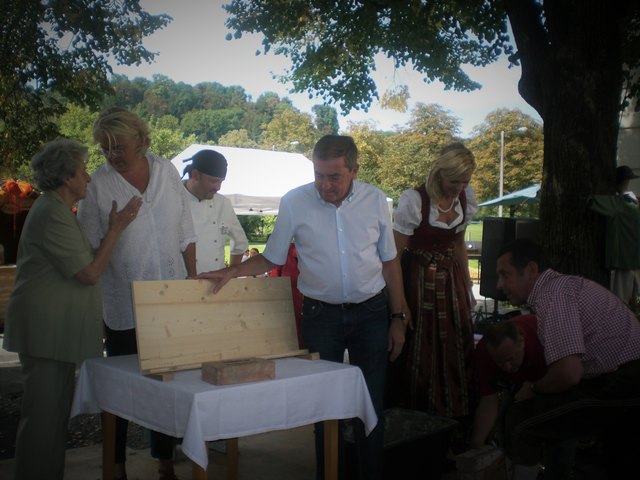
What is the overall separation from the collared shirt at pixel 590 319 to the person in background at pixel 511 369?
244 millimetres

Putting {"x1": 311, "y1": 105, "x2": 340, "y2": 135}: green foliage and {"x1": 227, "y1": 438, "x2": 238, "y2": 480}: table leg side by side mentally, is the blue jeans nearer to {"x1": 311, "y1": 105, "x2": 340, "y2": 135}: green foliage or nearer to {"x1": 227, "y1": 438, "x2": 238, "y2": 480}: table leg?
{"x1": 227, "y1": 438, "x2": 238, "y2": 480}: table leg

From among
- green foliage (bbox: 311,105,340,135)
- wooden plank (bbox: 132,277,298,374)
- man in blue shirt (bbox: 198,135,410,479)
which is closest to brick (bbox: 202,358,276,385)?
wooden plank (bbox: 132,277,298,374)

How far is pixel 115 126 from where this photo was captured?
10.9 feet

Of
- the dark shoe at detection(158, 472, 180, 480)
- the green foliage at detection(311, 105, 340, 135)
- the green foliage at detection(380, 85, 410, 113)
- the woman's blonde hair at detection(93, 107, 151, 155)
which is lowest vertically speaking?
the dark shoe at detection(158, 472, 180, 480)

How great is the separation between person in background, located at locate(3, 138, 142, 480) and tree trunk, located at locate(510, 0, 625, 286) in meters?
3.99

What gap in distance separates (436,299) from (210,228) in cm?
164

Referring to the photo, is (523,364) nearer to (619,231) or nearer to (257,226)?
(619,231)

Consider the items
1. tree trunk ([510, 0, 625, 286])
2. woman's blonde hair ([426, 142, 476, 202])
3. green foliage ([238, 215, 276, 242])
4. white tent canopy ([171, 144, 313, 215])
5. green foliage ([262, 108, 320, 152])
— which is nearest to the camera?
woman's blonde hair ([426, 142, 476, 202])

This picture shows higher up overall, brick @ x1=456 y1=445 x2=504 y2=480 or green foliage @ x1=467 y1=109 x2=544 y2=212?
green foliage @ x1=467 y1=109 x2=544 y2=212

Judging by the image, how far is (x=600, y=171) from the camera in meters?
5.91

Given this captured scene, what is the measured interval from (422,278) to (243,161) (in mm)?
11570

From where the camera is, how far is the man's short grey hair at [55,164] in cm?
322

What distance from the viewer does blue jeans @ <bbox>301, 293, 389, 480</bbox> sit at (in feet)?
10.9

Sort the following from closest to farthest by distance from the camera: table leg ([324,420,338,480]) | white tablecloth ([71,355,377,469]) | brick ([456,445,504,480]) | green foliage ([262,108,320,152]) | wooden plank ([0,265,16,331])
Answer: white tablecloth ([71,355,377,469])
table leg ([324,420,338,480])
brick ([456,445,504,480])
wooden plank ([0,265,16,331])
green foliage ([262,108,320,152])
